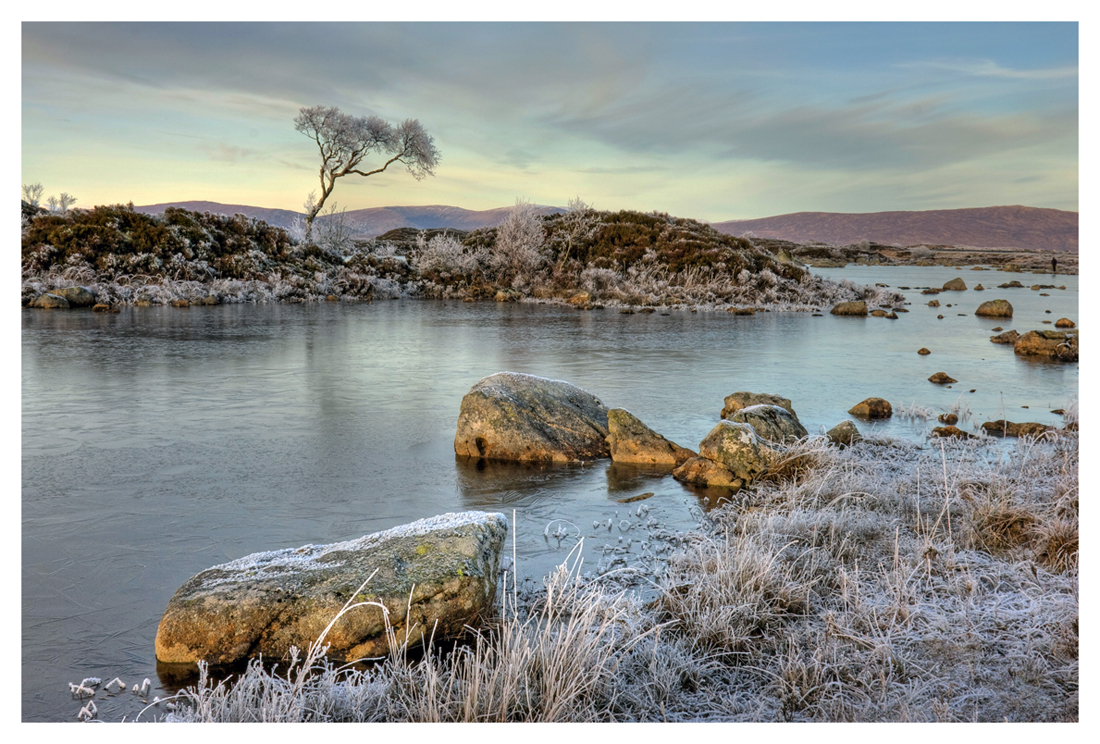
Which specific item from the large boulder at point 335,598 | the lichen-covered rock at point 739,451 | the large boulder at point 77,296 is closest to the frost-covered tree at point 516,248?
the large boulder at point 77,296

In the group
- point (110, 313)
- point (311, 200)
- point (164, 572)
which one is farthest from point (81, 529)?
point (311, 200)

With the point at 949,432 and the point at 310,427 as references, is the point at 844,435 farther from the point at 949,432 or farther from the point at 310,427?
the point at 310,427

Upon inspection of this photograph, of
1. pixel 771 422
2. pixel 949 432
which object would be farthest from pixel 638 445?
pixel 949 432

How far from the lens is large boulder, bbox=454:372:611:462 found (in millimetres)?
6711

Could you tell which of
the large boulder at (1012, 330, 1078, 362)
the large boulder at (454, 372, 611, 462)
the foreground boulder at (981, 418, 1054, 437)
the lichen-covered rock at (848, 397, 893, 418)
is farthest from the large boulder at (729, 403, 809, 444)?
the large boulder at (1012, 330, 1078, 362)

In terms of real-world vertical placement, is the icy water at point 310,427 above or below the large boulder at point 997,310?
below

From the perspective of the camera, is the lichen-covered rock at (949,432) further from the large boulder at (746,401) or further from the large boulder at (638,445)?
the large boulder at (638,445)

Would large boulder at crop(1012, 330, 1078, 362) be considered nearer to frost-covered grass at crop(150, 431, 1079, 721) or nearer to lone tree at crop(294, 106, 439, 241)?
frost-covered grass at crop(150, 431, 1079, 721)

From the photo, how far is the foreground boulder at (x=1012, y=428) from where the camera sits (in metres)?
7.51

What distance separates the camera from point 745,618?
11.6 ft

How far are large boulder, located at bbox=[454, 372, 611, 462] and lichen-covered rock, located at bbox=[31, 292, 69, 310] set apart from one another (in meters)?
18.1

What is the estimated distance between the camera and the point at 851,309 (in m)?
23.0

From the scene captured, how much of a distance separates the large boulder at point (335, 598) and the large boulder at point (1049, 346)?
13.6 m

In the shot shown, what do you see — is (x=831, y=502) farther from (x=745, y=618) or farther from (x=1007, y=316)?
(x=1007, y=316)
